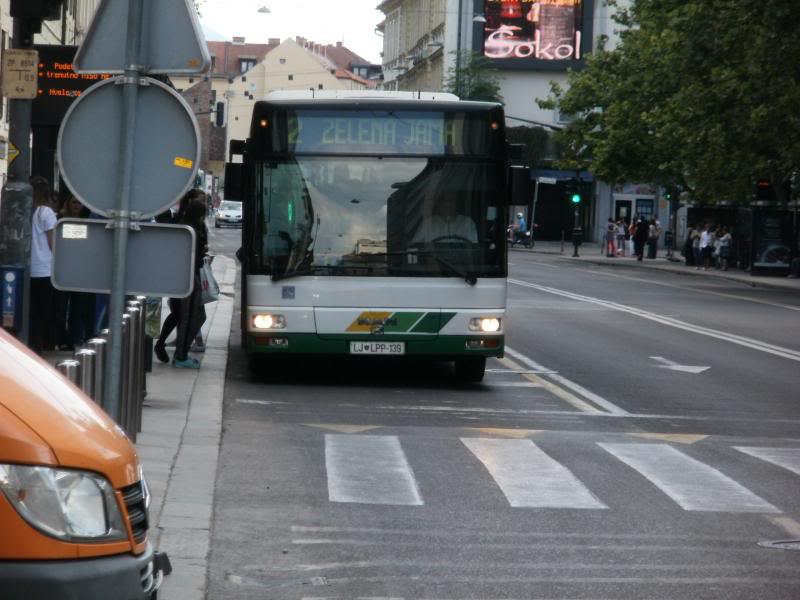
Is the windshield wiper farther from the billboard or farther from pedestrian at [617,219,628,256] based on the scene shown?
the billboard

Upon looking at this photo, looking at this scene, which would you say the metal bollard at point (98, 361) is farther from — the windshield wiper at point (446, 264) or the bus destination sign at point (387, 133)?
the bus destination sign at point (387, 133)

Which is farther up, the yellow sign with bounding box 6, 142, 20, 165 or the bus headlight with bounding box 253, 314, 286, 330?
the yellow sign with bounding box 6, 142, 20, 165

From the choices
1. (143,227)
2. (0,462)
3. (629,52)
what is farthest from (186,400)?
(629,52)

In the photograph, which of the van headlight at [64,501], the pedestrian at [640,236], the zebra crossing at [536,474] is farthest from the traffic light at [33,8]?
the pedestrian at [640,236]

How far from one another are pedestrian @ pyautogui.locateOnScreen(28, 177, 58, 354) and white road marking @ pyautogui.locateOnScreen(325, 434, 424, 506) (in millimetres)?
5010

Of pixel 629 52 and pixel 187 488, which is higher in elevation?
pixel 629 52

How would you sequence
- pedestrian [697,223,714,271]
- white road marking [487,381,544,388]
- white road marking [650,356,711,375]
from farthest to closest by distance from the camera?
pedestrian [697,223,714,271]
white road marking [650,356,711,375]
white road marking [487,381,544,388]

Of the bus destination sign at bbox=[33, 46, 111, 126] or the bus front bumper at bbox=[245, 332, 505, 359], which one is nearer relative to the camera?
the bus front bumper at bbox=[245, 332, 505, 359]

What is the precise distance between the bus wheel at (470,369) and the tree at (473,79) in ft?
197

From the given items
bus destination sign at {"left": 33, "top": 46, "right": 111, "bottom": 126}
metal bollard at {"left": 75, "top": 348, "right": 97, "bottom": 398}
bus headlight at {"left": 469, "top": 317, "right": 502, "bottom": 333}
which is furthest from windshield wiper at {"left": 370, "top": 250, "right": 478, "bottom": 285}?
metal bollard at {"left": 75, "top": 348, "right": 97, "bottom": 398}

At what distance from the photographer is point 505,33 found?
8669 cm

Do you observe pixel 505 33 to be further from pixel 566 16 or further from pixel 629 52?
pixel 629 52

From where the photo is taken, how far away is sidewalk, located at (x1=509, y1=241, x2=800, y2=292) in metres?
47.2

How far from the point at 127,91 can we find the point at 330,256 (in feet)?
27.3
